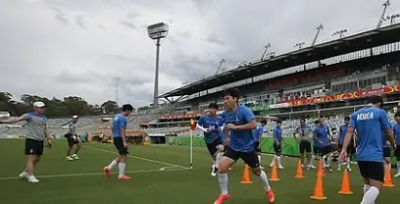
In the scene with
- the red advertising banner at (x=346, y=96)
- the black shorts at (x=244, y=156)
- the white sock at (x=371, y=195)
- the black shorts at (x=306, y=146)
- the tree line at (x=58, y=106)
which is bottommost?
the white sock at (x=371, y=195)

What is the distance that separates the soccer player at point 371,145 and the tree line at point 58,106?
11294cm

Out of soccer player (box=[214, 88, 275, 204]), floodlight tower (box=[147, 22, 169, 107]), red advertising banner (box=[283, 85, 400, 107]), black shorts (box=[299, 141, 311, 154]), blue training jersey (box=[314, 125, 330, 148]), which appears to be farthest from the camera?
floodlight tower (box=[147, 22, 169, 107])

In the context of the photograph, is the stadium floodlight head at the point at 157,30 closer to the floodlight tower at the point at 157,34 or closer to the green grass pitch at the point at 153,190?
the floodlight tower at the point at 157,34

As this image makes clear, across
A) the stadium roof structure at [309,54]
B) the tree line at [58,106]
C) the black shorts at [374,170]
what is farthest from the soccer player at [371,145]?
the tree line at [58,106]


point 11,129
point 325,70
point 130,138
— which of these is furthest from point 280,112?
point 11,129

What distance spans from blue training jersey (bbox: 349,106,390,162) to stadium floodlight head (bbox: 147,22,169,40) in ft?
310

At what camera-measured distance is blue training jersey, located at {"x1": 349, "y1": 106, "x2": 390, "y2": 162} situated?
230 inches

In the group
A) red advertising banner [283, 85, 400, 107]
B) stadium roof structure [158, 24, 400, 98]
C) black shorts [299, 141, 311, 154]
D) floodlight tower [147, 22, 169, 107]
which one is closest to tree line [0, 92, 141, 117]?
floodlight tower [147, 22, 169, 107]

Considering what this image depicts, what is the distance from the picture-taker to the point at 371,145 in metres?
5.86

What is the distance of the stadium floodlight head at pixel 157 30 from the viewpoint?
98.8 m

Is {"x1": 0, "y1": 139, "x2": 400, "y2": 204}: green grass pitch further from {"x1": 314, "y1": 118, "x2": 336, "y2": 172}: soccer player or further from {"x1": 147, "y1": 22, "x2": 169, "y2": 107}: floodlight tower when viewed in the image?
{"x1": 147, "y1": 22, "x2": 169, "y2": 107}: floodlight tower

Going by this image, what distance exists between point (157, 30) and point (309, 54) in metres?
49.1

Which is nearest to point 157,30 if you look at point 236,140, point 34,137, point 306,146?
point 306,146

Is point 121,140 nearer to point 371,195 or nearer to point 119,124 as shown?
point 119,124
